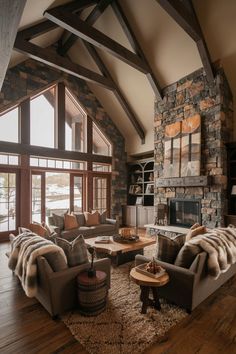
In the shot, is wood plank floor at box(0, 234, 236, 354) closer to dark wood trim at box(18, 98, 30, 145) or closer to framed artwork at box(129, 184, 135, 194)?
dark wood trim at box(18, 98, 30, 145)

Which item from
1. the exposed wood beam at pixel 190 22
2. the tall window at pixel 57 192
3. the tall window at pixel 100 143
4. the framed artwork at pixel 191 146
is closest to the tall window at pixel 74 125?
the tall window at pixel 100 143

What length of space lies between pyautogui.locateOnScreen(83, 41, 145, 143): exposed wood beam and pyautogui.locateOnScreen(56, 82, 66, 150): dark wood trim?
136cm

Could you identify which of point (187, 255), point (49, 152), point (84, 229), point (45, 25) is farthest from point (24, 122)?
point (187, 255)

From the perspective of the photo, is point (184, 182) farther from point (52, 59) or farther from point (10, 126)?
point (10, 126)

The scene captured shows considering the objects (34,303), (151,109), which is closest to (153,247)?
(34,303)

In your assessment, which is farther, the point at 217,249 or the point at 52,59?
the point at 52,59

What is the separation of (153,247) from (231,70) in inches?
182

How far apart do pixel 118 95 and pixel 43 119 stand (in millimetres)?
2510

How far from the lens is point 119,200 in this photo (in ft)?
26.6

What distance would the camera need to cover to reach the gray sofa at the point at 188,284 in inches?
92.6

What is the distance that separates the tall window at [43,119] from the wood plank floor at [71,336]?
4.56m

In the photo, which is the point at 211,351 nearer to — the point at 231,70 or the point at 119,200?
the point at 231,70

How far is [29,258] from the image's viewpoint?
2.39 metres

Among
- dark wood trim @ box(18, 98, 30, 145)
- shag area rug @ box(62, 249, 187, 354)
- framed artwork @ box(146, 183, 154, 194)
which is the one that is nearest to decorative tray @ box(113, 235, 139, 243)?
shag area rug @ box(62, 249, 187, 354)
